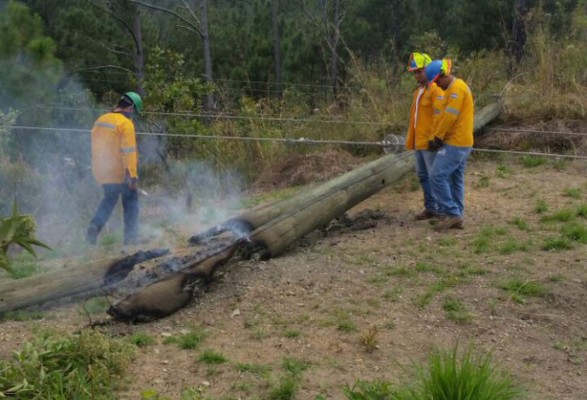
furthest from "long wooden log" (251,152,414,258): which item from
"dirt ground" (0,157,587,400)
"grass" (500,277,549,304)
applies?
"grass" (500,277,549,304)

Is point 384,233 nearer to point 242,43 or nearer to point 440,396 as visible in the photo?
point 440,396

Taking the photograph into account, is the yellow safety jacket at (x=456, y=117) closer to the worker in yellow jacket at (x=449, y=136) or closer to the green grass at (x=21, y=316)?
the worker in yellow jacket at (x=449, y=136)

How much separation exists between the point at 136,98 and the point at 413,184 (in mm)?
3740

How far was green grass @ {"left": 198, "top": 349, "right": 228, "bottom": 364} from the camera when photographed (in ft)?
15.5

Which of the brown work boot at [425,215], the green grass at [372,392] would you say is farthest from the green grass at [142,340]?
the brown work boot at [425,215]

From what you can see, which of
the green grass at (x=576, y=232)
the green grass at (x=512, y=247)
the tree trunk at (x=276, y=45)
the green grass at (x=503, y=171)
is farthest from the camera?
the tree trunk at (x=276, y=45)

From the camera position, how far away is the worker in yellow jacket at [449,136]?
7.20 meters

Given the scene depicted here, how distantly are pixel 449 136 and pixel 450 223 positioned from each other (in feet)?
3.03

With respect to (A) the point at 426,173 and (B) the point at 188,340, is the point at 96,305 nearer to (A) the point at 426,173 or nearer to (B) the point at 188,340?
(B) the point at 188,340

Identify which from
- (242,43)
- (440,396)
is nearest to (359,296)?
(440,396)

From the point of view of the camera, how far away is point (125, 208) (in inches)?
330

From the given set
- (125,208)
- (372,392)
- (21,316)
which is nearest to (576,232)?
(372,392)

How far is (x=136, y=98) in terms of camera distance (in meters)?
8.20

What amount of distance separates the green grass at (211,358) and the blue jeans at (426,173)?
12.4 ft
